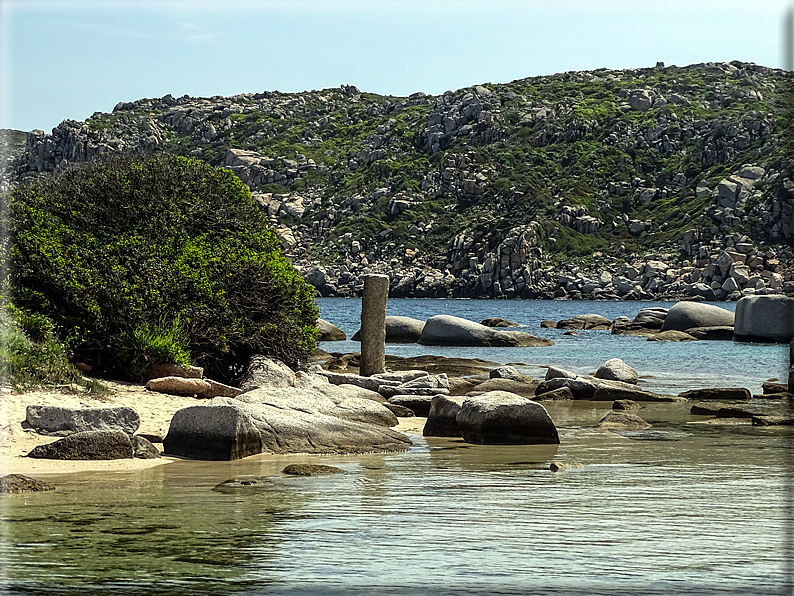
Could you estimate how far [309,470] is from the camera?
36.7 feet

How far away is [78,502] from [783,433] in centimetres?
1197

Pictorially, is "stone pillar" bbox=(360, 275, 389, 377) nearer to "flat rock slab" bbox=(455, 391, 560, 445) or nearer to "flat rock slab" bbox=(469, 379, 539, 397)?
"flat rock slab" bbox=(469, 379, 539, 397)

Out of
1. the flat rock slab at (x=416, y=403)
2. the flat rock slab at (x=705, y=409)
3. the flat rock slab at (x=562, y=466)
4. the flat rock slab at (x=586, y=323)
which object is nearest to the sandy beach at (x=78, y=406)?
the flat rock slab at (x=416, y=403)

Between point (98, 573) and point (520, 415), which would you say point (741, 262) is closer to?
point (520, 415)

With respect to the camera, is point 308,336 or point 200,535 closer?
point 200,535

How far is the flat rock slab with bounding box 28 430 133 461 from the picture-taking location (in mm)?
11188

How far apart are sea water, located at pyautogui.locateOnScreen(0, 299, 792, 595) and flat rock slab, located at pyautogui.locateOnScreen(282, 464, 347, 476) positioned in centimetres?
20

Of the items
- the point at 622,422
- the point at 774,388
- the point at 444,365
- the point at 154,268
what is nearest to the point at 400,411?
the point at 622,422

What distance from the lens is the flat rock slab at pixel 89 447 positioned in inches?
440

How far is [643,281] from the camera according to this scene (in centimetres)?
11762

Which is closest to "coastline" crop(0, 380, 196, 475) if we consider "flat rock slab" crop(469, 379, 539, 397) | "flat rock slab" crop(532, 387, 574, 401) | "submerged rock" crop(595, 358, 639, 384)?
"flat rock slab" crop(469, 379, 539, 397)

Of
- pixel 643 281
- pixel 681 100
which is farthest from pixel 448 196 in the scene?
pixel 681 100

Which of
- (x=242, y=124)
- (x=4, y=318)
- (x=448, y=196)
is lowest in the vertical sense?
(x=4, y=318)

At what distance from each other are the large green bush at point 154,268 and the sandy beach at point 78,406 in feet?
4.49
